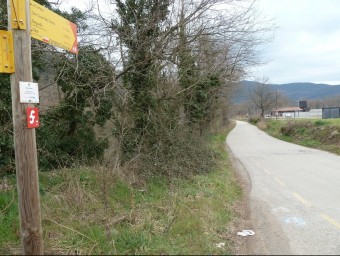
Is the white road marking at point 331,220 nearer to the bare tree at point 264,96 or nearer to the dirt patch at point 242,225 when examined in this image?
the dirt patch at point 242,225

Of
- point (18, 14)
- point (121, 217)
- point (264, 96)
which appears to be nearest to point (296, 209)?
point (121, 217)

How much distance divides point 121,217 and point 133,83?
21.3 ft

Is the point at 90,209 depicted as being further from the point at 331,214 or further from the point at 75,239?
the point at 331,214

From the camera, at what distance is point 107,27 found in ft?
36.2

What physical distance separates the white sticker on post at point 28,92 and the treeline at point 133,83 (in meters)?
4.29

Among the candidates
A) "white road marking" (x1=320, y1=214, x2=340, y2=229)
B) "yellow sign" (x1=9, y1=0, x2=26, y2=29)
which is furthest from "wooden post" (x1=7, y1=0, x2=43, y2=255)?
"white road marking" (x1=320, y1=214, x2=340, y2=229)

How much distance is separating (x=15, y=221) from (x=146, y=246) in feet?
8.20

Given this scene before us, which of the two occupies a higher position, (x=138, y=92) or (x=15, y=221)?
(x=138, y=92)

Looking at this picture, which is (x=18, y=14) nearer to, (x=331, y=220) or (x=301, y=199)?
(x=331, y=220)

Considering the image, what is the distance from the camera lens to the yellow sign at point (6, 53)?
14.1 ft

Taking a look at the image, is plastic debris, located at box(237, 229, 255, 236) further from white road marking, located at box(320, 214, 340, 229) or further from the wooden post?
the wooden post

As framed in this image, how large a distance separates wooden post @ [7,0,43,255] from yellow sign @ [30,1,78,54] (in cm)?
13

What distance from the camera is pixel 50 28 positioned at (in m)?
4.76

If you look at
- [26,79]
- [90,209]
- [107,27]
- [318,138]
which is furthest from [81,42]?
[318,138]
